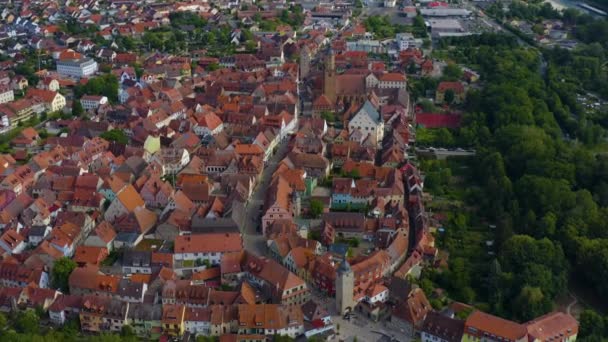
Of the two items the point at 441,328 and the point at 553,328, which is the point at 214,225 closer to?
the point at 441,328

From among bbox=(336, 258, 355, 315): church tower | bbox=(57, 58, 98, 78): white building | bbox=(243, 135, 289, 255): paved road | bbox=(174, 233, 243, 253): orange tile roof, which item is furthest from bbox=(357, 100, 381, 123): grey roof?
bbox=(57, 58, 98, 78): white building

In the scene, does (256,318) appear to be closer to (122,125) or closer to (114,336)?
(114,336)

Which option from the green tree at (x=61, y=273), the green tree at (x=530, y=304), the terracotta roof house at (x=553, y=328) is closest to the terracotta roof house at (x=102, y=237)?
the green tree at (x=61, y=273)

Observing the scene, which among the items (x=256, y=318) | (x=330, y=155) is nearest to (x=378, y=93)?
(x=330, y=155)

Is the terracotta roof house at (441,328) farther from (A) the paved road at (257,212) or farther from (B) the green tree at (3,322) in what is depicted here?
(B) the green tree at (3,322)

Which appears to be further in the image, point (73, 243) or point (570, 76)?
point (570, 76)

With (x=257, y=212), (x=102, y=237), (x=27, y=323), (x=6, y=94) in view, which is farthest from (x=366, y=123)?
(x=6, y=94)

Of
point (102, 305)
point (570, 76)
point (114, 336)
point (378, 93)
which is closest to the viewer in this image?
point (114, 336)
